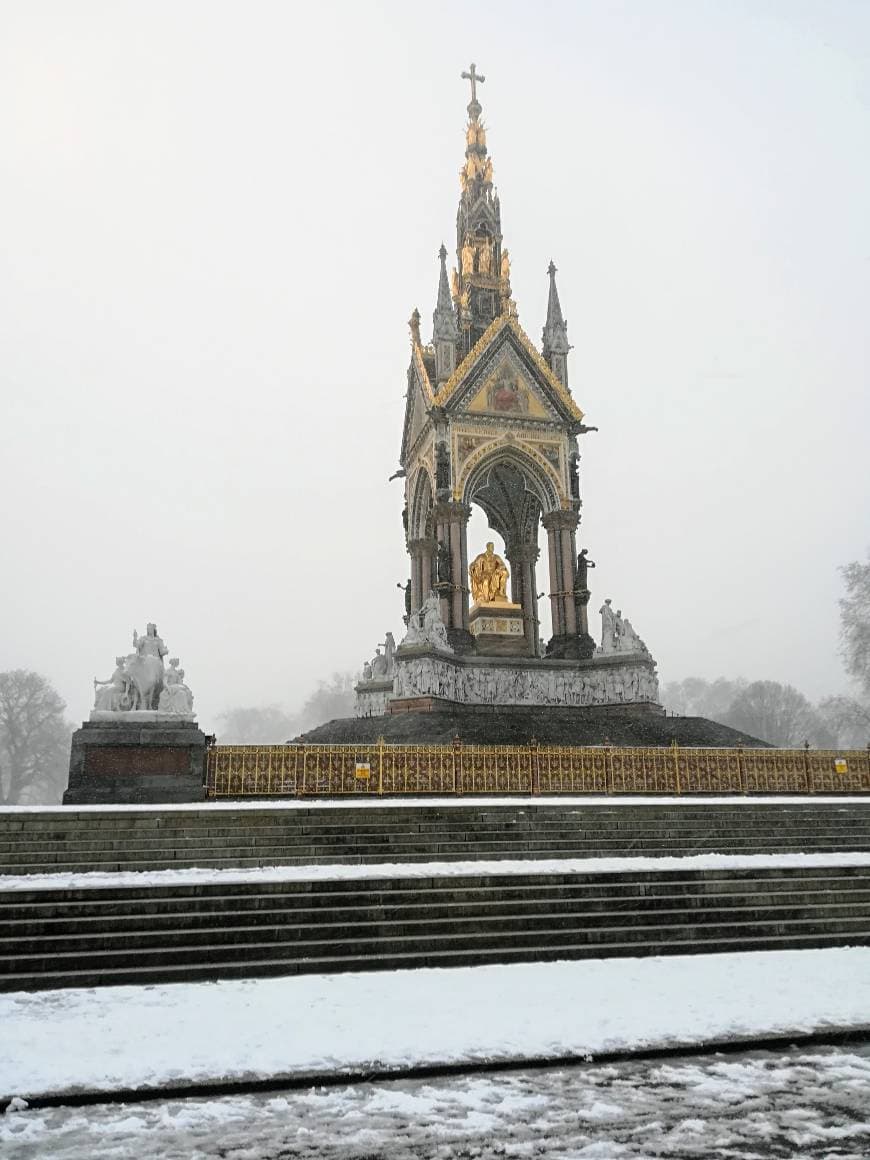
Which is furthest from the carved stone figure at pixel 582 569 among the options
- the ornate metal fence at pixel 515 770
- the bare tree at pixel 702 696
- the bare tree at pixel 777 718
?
the bare tree at pixel 702 696

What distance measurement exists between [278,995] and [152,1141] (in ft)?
8.60

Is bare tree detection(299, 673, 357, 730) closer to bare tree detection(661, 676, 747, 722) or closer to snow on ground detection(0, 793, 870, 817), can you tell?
bare tree detection(661, 676, 747, 722)

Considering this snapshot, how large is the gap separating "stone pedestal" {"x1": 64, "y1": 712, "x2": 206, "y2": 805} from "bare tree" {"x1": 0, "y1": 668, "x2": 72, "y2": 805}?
43.1m

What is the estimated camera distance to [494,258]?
111ft

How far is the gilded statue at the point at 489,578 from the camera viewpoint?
30.4 m

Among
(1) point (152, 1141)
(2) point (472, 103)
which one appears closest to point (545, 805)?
(1) point (152, 1141)

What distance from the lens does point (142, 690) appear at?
47.6 feet

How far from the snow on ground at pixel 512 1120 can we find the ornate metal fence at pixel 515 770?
9.47m

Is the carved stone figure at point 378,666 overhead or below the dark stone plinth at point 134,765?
overhead

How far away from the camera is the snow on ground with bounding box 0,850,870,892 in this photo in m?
8.66

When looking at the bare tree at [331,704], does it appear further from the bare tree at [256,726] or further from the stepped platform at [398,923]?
the stepped platform at [398,923]

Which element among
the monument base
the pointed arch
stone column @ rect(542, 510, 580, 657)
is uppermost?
the pointed arch

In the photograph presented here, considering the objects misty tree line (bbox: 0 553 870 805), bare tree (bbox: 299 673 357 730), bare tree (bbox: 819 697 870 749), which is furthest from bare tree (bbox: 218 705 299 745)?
bare tree (bbox: 819 697 870 749)

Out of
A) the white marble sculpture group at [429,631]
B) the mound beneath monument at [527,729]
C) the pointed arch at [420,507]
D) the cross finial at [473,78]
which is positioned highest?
the cross finial at [473,78]
